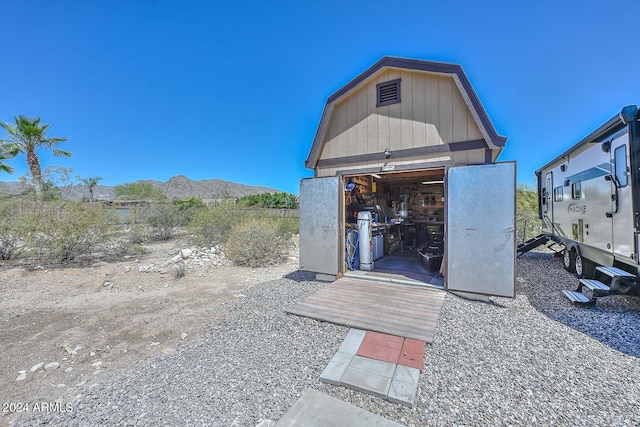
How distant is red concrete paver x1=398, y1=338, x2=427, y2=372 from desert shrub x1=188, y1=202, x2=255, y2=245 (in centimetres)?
861

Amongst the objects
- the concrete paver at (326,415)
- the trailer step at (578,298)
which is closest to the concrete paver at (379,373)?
the concrete paver at (326,415)

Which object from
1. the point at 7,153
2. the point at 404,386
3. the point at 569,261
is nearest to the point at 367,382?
the point at 404,386

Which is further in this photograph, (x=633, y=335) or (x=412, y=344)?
(x=633, y=335)

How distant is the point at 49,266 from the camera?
24.2 ft

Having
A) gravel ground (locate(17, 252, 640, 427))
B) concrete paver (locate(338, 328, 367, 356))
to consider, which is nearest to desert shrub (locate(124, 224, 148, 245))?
gravel ground (locate(17, 252, 640, 427))

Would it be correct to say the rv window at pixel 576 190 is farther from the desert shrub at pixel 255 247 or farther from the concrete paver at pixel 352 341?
the desert shrub at pixel 255 247

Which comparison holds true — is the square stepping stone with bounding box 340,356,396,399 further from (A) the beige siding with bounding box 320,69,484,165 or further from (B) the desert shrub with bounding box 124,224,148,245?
(B) the desert shrub with bounding box 124,224,148,245

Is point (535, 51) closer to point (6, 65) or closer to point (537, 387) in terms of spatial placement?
point (537, 387)

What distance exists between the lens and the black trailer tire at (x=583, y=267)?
17.2 feet

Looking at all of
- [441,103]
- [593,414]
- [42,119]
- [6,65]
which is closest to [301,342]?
[593,414]

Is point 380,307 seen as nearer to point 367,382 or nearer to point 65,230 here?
point 367,382

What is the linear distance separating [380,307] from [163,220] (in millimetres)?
12857

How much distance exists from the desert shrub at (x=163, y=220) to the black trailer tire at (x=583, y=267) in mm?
15725

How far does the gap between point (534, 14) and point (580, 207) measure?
4.62 metres
